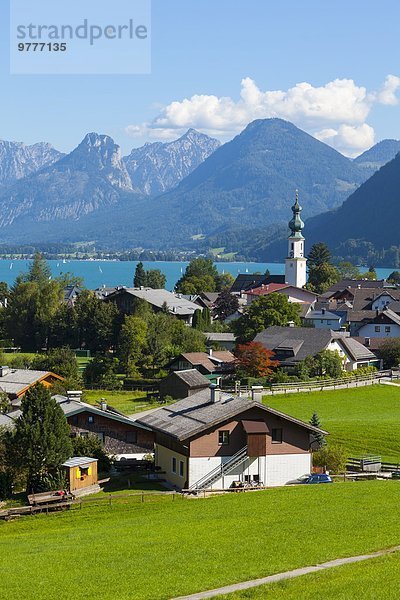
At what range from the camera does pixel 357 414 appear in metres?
55.9

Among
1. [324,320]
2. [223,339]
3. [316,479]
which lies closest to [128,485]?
[316,479]

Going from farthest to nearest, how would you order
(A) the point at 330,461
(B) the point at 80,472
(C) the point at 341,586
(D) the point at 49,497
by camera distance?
(A) the point at 330,461, (B) the point at 80,472, (D) the point at 49,497, (C) the point at 341,586

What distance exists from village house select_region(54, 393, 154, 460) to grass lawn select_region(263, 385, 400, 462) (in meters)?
9.38

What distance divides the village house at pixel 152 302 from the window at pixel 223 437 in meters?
58.5

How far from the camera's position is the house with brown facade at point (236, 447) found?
36.5 meters

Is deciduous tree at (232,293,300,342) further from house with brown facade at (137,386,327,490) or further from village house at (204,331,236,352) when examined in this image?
house with brown facade at (137,386,327,490)

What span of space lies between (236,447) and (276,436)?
5.65ft

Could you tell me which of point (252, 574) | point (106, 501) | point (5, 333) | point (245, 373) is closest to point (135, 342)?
point (245, 373)

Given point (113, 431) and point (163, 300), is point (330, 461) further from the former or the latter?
point (163, 300)

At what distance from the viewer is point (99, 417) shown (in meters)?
42.6

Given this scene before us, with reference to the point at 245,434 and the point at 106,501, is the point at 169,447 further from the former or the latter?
the point at 106,501

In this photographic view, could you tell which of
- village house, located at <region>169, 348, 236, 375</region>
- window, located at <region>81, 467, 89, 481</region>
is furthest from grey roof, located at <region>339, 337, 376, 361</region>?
window, located at <region>81, 467, 89, 481</region>

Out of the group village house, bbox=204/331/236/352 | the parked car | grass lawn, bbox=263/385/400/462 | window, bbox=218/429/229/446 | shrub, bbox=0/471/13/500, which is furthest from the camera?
village house, bbox=204/331/236/352

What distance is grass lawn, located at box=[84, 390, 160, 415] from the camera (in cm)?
6028
